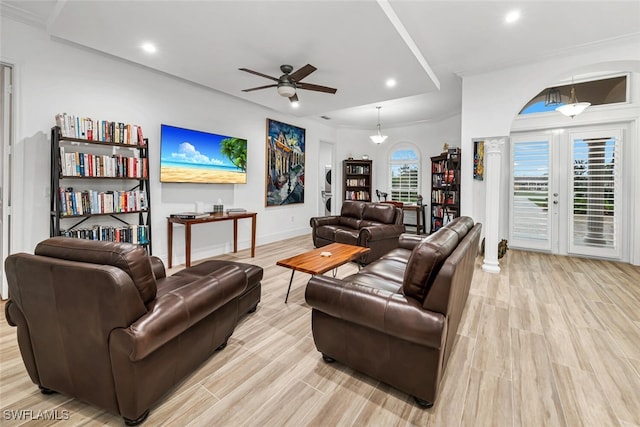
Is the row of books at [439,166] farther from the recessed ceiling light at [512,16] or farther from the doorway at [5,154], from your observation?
the doorway at [5,154]

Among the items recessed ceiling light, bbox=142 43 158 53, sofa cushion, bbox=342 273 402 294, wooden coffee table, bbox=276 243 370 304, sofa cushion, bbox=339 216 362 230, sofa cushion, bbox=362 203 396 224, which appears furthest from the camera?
sofa cushion, bbox=339 216 362 230

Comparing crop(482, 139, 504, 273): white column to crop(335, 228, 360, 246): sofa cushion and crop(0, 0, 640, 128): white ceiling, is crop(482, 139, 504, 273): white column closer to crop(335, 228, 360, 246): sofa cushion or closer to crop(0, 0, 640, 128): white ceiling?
crop(0, 0, 640, 128): white ceiling

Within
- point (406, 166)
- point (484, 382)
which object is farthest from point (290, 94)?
point (406, 166)

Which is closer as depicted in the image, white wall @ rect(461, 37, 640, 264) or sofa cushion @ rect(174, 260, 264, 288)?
sofa cushion @ rect(174, 260, 264, 288)

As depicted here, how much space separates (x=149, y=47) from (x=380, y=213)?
404 cm

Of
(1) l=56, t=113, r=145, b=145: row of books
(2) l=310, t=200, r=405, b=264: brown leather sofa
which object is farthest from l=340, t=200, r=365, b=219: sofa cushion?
(1) l=56, t=113, r=145, b=145: row of books

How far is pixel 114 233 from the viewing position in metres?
3.30

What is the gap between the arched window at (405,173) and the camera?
7.73m

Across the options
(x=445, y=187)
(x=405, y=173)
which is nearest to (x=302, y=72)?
(x=445, y=187)

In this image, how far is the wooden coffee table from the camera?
2.65m

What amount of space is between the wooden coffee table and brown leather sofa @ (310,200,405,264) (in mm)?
931

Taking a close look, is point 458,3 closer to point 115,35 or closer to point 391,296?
point 391,296

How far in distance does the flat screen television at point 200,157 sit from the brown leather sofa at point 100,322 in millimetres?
2842

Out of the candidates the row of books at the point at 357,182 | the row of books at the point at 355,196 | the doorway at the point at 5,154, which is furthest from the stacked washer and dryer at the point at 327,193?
the doorway at the point at 5,154
